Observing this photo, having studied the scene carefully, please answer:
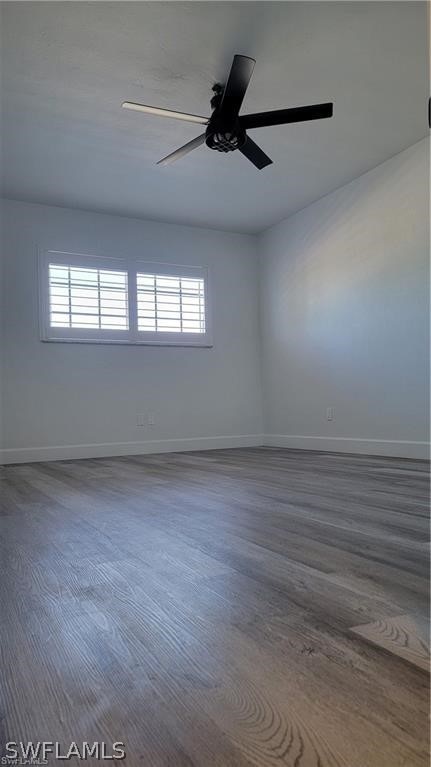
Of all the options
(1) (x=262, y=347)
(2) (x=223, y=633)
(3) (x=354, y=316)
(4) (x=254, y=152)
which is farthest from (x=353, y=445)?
(2) (x=223, y=633)

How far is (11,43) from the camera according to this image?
258cm

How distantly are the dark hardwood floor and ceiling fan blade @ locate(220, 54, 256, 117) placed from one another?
2.03 metres

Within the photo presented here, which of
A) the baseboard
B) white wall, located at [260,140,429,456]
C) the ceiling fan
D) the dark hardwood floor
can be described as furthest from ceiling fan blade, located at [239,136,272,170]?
the baseboard

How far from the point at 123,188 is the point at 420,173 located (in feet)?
7.85

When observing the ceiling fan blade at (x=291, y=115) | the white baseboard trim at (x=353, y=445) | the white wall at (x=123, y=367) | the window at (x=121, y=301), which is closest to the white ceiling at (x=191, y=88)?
the ceiling fan blade at (x=291, y=115)

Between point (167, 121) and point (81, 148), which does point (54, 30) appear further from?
point (81, 148)

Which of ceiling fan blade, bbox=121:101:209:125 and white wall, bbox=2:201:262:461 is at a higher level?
ceiling fan blade, bbox=121:101:209:125

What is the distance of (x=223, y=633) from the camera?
3.00ft

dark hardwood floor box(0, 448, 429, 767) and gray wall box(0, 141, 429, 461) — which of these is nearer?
dark hardwood floor box(0, 448, 429, 767)

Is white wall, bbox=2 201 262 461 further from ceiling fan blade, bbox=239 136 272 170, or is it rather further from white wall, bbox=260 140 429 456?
ceiling fan blade, bbox=239 136 272 170

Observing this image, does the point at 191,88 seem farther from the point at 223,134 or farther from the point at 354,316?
the point at 354,316

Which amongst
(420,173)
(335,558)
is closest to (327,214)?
(420,173)

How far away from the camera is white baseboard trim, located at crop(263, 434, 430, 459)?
374cm

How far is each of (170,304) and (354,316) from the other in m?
1.91
